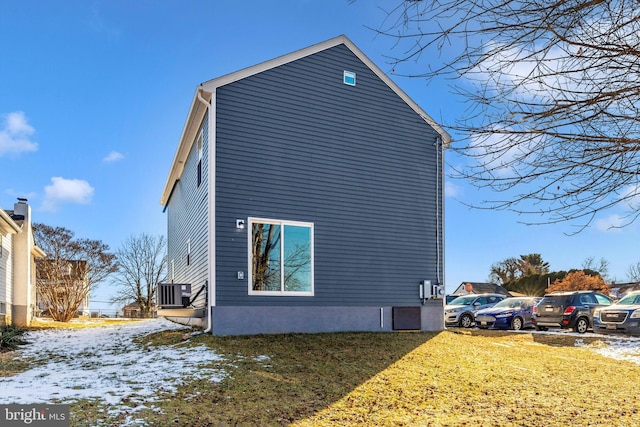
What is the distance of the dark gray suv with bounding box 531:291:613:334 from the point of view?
609 inches

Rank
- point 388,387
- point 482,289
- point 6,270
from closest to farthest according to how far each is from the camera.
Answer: point 388,387 → point 6,270 → point 482,289

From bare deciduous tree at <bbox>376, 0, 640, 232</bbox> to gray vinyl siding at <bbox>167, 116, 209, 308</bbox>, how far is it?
732cm

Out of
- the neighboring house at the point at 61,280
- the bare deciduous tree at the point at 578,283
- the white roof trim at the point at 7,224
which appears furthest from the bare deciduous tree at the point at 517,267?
the white roof trim at the point at 7,224

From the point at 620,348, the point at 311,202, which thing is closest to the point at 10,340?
the point at 311,202

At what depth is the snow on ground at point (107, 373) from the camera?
605 cm

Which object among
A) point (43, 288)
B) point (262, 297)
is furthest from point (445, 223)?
point (43, 288)

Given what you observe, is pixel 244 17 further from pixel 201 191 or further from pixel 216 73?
pixel 201 191

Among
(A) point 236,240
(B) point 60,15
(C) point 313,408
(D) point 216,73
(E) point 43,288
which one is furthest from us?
(E) point 43,288

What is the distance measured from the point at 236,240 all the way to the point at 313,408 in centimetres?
511

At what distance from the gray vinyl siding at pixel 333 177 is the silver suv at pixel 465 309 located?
6.55 m

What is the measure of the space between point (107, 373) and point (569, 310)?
13556mm

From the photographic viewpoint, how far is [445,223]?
13.3 m

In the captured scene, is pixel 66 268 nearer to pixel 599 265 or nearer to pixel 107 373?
pixel 107 373

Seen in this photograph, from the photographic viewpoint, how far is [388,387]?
6.96 metres
